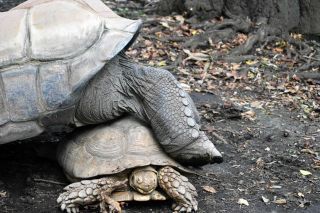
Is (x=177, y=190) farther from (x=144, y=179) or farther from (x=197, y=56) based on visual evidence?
(x=197, y=56)

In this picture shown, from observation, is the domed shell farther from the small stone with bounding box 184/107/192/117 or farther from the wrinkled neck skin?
the small stone with bounding box 184/107/192/117

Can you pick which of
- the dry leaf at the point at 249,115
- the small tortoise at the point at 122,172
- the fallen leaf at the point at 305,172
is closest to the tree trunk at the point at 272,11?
the dry leaf at the point at 249,115

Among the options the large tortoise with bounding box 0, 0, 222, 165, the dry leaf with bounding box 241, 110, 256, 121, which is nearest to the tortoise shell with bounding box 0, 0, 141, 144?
the large tortoise with bounding box 0, 0, 222, 165

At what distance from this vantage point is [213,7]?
8.56 m

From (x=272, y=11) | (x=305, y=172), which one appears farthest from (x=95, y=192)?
(x=272, y=11)

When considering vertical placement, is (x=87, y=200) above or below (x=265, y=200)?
above

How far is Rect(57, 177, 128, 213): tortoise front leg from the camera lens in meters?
3.96

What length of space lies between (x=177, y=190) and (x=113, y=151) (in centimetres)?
51

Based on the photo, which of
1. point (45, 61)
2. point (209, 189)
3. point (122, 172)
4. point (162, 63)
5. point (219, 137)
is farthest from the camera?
point (162, 63)

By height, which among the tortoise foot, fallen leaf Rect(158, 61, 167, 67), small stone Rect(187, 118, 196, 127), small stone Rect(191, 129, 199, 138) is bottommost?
fallen leaf Rect(158, 61, 167, 67)

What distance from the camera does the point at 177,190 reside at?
4023mm

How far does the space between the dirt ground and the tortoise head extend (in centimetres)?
16

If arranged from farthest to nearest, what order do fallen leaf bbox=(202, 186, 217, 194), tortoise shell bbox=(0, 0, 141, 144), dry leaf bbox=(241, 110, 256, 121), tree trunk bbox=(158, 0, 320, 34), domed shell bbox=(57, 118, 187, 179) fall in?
tree trunk bbox=(158, 0, 320, 34), dry leaf bbox=(241, 110, 256, 121), fallen leaf bbox=(202, 186, 217, 194), domed shell bbox=(57, 118, 187, 179), tortoise shell bbox=(0, 0, 141, 144)

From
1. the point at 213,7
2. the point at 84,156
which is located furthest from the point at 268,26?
the point at 84,156
